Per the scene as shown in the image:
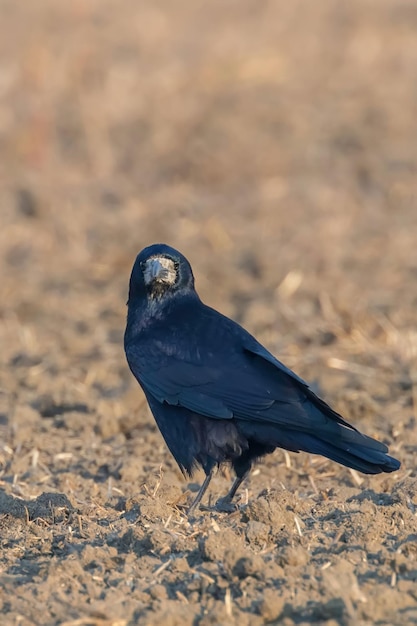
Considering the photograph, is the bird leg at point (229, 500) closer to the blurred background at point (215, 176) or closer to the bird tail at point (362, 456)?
the bird tail at point (362, 456)

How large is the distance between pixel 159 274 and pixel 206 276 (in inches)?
181

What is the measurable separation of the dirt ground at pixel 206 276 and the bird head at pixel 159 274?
3.30 ft

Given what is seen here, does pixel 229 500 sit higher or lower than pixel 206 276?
lower

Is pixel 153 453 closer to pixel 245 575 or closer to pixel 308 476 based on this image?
pixel 308 476

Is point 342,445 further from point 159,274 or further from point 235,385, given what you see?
point 159,274

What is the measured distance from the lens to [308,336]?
29.5ft

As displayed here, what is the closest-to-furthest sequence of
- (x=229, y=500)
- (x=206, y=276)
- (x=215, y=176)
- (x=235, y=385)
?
1. (x=235, y=385)
2. (x=229, y=500)
3. (x=206, y=276)
4. (x=215, y=176)

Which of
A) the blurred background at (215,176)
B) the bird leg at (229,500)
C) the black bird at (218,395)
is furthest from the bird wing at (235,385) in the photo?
the blurred background at (215,176)

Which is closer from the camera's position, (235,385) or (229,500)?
(235,385)

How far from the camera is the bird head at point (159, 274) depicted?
6.06 metres

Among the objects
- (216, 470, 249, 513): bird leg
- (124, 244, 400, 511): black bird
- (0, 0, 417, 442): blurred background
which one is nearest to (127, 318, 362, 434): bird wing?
(124, 244, 400, 511): black bird

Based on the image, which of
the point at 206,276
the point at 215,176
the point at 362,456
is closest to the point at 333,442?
the point at 362,456

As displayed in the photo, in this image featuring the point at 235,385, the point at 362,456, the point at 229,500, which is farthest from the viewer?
the point at 229,500

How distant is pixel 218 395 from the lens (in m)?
5.47
